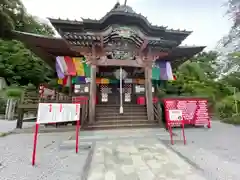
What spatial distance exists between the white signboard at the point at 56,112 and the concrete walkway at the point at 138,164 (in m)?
1.02

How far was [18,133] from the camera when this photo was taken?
17.1 ft

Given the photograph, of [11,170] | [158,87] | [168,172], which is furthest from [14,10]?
[168,172]

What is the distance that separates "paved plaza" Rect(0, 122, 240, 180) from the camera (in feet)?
7.55

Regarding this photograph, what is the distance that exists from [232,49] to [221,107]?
455cm

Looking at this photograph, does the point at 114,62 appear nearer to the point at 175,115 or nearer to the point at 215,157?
the point at 175,115

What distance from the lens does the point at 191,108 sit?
6371 millimetres

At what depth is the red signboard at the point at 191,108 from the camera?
6.30 meters

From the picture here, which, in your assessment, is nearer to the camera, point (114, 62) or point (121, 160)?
point (121, 160)

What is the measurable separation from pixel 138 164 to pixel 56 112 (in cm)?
193

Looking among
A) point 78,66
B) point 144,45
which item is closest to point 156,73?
point 144,45

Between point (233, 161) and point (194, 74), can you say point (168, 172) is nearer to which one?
point (233, 161)

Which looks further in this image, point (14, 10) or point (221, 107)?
point (14, 10)

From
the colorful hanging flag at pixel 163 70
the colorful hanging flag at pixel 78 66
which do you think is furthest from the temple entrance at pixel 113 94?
the colorful hanging flag at pixel 163 70

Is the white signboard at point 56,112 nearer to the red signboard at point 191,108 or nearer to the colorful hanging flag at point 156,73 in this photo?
the red signboard at point 191,108
